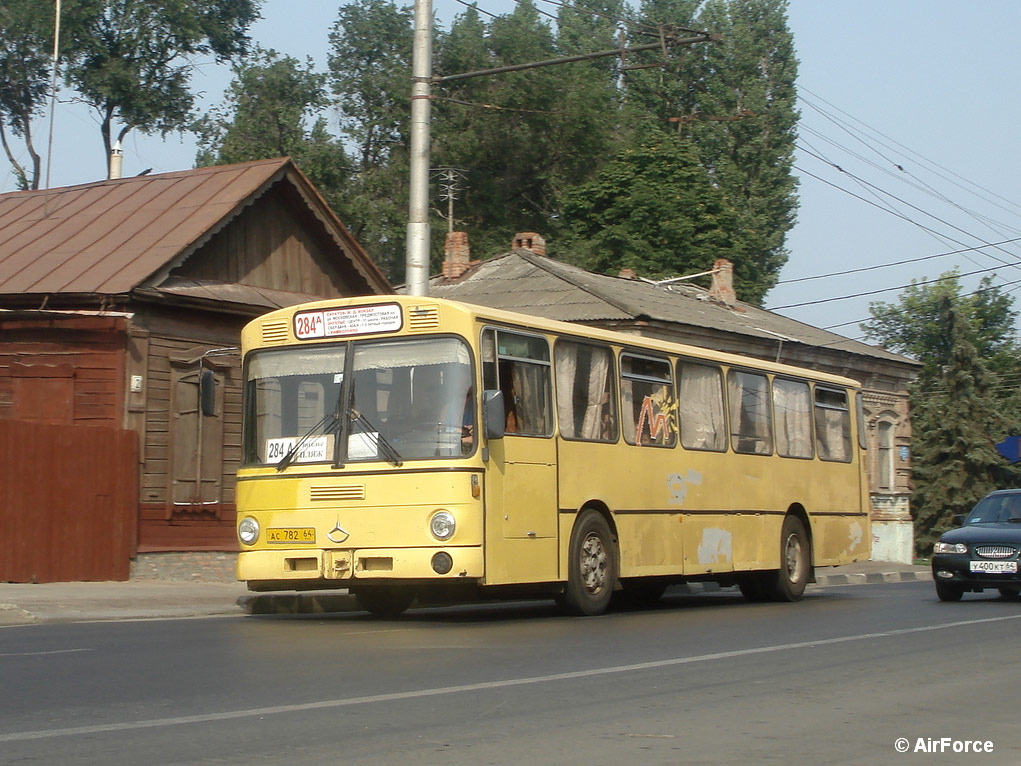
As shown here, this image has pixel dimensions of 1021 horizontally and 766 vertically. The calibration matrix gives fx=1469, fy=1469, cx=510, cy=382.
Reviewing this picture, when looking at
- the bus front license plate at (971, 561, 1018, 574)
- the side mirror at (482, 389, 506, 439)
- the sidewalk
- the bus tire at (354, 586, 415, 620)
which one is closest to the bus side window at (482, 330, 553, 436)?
the side mirror at (482, 389, 506, 439)

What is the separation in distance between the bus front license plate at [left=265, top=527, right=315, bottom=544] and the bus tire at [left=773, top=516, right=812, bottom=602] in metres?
7.36

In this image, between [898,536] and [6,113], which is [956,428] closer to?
[898,536]

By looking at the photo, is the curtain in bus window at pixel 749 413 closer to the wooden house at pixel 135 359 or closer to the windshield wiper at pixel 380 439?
the windshield wiper at pixel 380 439

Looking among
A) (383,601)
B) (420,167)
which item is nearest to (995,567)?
(383,601)

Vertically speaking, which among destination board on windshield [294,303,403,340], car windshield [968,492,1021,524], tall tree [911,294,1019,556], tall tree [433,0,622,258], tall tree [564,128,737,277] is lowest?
car windshield [968,492,1021,524]

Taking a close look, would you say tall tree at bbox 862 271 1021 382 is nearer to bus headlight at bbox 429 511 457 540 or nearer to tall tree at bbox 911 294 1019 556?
tall tree at bbox 911 294 1019 556

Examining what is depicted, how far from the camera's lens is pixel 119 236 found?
23344 mm

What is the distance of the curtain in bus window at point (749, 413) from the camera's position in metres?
18.1

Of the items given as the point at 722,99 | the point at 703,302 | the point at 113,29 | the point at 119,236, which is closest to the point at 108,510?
the point at 119,236

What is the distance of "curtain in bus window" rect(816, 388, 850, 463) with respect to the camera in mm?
20250

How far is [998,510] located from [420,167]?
30.4ft

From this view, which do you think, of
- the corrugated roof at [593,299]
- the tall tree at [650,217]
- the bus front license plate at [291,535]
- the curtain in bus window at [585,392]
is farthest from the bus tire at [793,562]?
the tall tree at [650,217]

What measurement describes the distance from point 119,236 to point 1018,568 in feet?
46.9

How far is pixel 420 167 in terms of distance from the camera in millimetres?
17594
